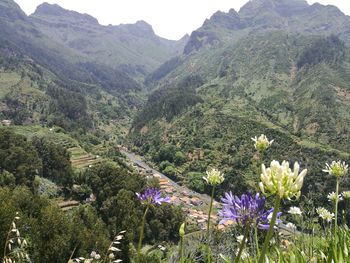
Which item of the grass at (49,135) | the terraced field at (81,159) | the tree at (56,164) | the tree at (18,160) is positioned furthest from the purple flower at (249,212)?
the grass at (49,135)

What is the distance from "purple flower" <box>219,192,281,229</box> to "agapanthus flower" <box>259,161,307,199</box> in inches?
30.7

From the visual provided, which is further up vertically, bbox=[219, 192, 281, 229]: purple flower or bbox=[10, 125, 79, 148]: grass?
bbox=[219, 192, 281, 229]: purple flower

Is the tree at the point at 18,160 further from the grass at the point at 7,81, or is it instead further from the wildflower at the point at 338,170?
the grass at the point at 7,81

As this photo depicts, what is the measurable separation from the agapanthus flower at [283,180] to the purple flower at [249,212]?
78 cm

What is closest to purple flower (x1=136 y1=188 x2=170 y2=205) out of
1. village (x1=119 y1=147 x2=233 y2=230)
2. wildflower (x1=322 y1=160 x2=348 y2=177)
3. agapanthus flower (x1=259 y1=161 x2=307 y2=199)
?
agapanthus flower (x1=259 y1=161 x2=307 y2=199)

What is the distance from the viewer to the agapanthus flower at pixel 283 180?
2289 millimetres

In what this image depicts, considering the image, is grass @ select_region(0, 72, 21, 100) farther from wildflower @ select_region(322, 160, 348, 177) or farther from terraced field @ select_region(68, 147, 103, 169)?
wildflower @ select_region(322, 160, 348, 177)

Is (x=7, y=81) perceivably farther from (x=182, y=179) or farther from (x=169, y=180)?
(x=182, y=179)

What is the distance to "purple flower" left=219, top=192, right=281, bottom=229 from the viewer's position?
3.13 metres

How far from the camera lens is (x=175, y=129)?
15438 cm

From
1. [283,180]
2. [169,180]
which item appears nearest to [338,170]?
[283,180]

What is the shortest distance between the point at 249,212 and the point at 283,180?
0.90m

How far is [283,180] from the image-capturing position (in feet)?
7.68

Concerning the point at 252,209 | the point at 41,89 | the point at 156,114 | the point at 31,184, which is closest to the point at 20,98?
the point at 41,89
